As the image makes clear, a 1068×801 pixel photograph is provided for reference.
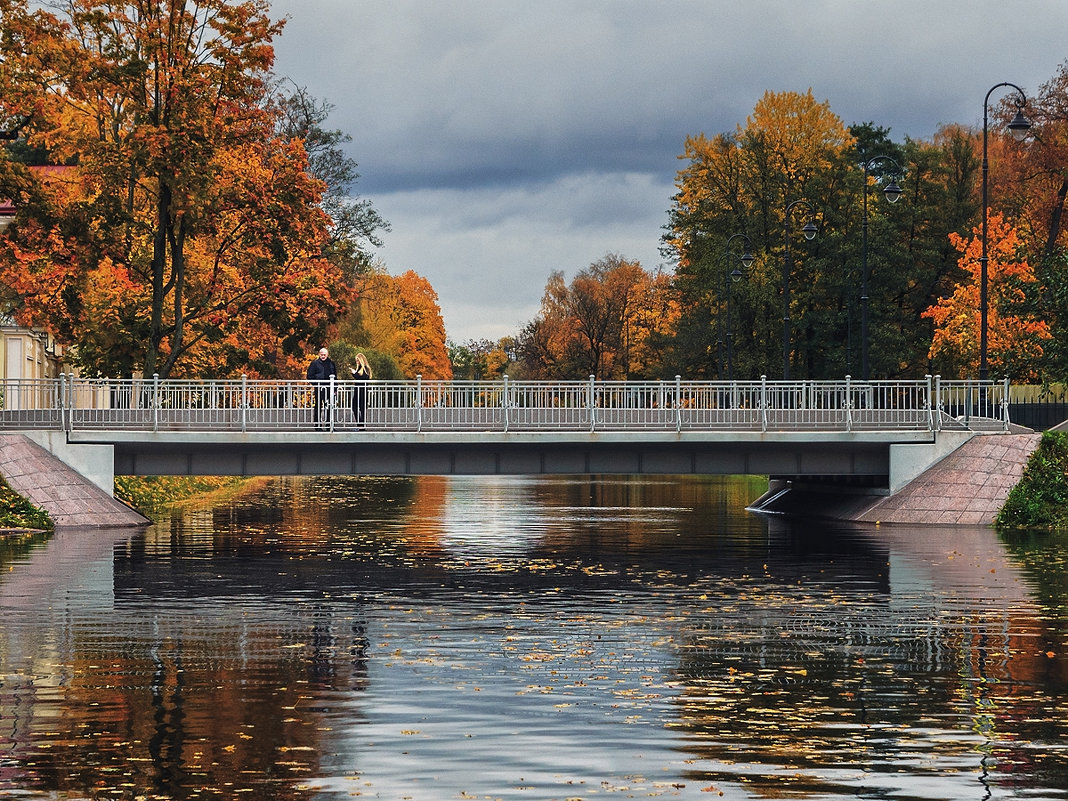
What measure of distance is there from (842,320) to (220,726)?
6413cm

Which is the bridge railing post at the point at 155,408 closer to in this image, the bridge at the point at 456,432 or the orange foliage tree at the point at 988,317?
the bridge at the point at 456,432

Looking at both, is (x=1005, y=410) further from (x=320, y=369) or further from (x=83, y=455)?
(x=83, y=455)

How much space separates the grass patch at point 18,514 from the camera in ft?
114

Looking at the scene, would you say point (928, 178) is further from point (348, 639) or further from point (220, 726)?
point (220, 726)

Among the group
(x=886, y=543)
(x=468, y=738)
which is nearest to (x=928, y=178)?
(x=886, y=543)

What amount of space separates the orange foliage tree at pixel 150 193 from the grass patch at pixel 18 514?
969cm

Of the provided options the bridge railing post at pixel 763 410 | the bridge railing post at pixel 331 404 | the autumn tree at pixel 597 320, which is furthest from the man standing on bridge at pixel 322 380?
the autumn tree at pixel 597 320

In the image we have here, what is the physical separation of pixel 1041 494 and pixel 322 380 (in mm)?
18290

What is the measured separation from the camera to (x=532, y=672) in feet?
50.0

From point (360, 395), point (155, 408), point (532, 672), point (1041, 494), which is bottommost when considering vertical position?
point (532, 672)

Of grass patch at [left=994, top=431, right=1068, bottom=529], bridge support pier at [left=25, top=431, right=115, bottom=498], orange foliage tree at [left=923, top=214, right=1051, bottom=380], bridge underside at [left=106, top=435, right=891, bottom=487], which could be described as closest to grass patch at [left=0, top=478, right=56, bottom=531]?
bridge support pier at [left=25, top=431, right=115, bottom=498]

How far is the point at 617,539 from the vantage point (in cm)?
3534

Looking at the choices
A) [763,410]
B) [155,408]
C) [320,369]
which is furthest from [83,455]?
[763,410]

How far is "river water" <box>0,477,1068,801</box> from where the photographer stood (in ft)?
35.0
